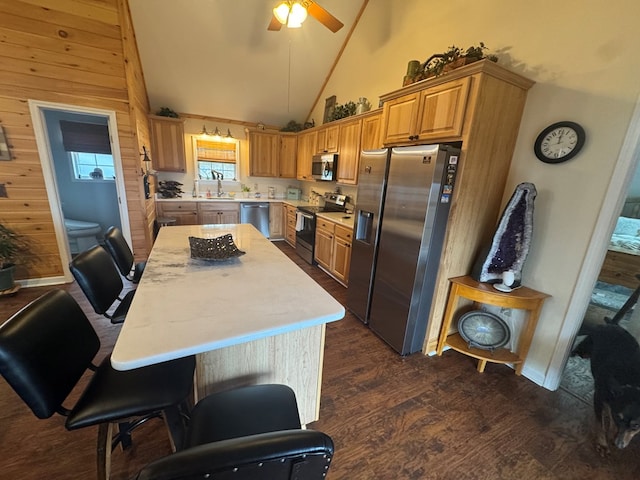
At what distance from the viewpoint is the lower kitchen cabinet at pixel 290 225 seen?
511 centimetres

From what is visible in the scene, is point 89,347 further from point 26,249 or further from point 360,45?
point 360,45

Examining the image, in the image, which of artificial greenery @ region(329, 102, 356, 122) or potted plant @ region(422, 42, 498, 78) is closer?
potted plant @ region(422, 42, 498, 78)

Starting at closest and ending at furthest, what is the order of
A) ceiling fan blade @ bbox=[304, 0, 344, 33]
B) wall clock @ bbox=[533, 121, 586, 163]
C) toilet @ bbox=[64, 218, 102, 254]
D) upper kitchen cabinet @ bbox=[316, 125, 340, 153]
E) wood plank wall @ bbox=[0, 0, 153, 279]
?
wall clock @ bbox=[533, 121, 586, 163], ceiling fan blade @ bbox=[304, 0, 344, 33], wood plank wall @ bbox=[0, 0, 153, 279], upper kitchen cabinet @ bbox=[316, 125, 340, 153], toilet @ bbox=[64, 218, 102, 254]

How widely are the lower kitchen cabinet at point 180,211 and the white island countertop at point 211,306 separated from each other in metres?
3.25

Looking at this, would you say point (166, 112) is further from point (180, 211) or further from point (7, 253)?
point (7, 253)

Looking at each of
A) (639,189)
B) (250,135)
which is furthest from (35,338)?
(250,135)

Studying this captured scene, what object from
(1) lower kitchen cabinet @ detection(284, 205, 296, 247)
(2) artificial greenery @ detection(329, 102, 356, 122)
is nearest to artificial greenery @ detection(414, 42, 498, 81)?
(2) artificial greenery @ detection(329, 102, 356, 122)

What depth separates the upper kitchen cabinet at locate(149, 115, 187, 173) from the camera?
454 cm

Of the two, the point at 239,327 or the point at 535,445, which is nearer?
the point at 239,327

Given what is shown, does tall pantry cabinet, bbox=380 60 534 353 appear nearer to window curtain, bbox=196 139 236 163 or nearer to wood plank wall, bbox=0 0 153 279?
wood plank wall, bbox=0 0 153 279

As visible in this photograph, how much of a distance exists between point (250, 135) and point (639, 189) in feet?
17.1

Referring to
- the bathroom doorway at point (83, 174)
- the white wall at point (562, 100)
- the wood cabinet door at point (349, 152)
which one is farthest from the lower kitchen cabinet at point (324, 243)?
the bathroom doorway at point (83, 174)

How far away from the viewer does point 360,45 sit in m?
3.80

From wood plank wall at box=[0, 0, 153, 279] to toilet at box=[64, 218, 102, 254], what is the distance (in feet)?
4.60
